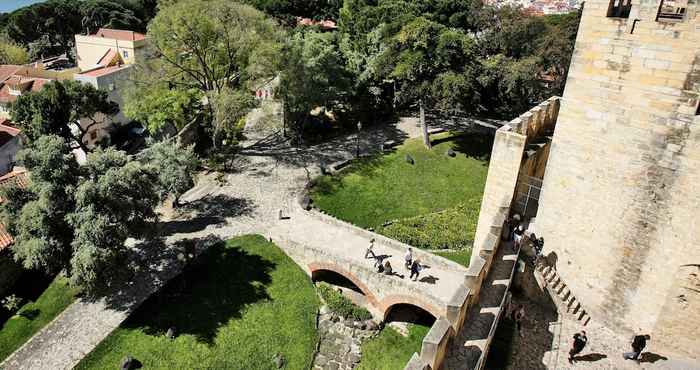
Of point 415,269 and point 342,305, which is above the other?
point 415,269

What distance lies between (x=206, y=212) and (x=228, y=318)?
8.34 m

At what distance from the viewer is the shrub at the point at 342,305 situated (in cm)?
2198

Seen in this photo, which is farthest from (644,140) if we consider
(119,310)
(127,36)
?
(127,36)

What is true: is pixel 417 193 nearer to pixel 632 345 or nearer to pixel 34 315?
pixel 632 345

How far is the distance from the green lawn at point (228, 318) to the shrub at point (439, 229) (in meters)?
6.17

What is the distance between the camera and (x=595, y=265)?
42.7 feet

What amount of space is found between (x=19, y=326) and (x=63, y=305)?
175 cm

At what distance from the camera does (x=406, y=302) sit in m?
20.7

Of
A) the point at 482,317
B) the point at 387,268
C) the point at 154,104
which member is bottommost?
the point at 387,268

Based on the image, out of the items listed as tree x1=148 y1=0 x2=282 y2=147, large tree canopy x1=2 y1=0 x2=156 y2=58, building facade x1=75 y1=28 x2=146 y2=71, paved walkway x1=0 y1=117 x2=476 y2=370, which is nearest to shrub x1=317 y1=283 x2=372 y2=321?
paved walkway x1=0 y1=117 x2=476 y2=370

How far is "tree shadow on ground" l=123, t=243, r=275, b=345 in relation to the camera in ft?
66.7

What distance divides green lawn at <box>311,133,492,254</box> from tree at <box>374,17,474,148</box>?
173 inches

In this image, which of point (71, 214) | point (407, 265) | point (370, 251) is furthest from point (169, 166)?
point (407, 265)

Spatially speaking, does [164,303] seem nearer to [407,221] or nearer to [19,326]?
[19,326]
